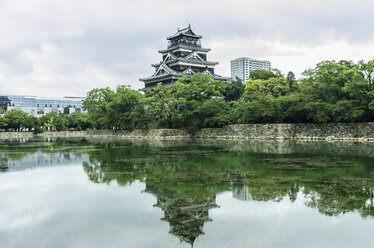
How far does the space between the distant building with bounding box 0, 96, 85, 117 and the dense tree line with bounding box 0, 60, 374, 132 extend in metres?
61.4

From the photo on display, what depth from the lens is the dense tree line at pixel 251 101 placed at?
94.0 ft

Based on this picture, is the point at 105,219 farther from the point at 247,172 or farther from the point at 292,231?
the point at 247,172

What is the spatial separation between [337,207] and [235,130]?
30.6 metres

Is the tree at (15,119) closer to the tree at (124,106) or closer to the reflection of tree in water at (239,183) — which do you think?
the tree at (124,106)

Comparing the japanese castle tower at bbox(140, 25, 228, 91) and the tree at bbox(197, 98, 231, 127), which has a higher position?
the japanese castle tower at bbox(140, 25, 228, 91)

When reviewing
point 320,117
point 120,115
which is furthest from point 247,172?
point 120,115

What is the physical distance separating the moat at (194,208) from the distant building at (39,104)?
96.9 m

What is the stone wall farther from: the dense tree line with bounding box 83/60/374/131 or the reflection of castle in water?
the reflection of castle in water

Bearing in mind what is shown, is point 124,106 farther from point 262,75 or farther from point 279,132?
point 279,132

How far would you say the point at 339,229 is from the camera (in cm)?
599

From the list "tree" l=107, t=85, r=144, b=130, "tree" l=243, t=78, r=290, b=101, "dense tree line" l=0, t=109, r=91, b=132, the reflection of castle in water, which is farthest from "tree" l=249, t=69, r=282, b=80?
"dense tree line" l=0, t=109, r=91, b=132

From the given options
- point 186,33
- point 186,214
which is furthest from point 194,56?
point 186,214

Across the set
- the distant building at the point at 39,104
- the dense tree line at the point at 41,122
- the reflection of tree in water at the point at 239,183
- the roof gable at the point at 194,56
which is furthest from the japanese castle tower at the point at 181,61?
the distant building at the point at 39,104

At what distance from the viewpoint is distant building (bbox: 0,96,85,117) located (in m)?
105
